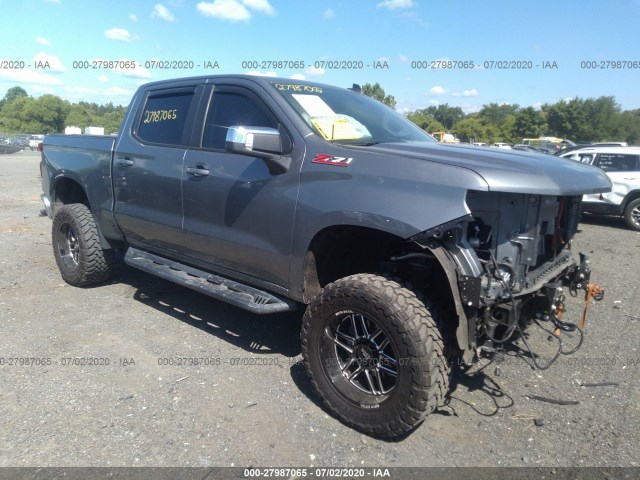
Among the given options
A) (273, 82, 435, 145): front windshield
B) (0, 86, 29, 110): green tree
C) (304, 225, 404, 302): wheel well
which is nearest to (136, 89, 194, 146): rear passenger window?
(273, 82, 435, 145): front windshield

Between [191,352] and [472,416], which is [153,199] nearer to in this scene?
[191,352]

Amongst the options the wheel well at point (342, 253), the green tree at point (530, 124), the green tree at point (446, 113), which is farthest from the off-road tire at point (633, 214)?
the green tree at point (446, 113)

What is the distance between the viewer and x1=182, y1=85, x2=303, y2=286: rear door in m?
3.25

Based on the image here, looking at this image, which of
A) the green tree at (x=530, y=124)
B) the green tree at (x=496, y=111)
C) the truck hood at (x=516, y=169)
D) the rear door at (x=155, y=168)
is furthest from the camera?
the green tree at (x=496, y=111)

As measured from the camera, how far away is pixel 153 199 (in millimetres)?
4215

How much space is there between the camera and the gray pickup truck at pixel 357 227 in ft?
8.70

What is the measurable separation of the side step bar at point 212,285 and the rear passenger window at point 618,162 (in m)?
10.3

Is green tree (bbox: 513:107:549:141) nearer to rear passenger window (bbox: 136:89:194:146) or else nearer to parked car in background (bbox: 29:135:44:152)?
parked car in background (bbox: 29:135:44:152)

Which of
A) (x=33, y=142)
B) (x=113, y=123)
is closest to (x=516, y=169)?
(x=113, y=123)

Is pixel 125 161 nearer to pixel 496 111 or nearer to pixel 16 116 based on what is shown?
pixel 16 116

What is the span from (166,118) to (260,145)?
1653 mm

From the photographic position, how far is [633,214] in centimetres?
1052

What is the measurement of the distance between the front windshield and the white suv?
25.2 ft

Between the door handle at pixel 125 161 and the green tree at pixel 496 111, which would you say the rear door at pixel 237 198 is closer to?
the door handle at pixel 125 161
